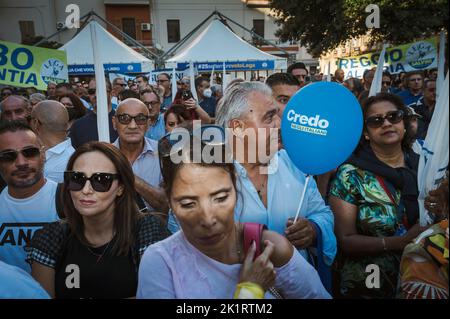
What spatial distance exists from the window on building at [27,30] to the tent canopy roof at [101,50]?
193cm

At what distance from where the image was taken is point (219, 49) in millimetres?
10914

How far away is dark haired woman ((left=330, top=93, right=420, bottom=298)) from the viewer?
1.79 m

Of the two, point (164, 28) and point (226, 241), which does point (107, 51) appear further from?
point (226, 241)

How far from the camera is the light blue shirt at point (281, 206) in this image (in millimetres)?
1640

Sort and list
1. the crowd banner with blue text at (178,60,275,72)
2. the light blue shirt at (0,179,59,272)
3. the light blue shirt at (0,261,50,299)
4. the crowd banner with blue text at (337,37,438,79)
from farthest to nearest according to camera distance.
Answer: the crowd banner with blue text at (178,60,275,72), the crowd banner with blue text at (337,37,438,79), the light blue shirt at (0,179,59,272), the light blue shirt at (0,261,50,299)

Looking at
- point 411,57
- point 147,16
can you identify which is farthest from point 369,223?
point 147,16

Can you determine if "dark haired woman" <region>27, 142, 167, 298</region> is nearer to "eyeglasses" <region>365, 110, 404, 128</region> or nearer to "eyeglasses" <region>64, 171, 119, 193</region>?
"eyeglasses" <region>64, 171, 119, 193</region>

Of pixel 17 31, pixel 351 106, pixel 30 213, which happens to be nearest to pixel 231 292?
pixel 351 106

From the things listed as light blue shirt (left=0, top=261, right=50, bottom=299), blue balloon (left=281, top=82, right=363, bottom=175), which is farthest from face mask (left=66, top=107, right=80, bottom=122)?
light blue shirt (left=0, top=261, right=50, bottom=299)

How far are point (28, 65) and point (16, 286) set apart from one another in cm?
330

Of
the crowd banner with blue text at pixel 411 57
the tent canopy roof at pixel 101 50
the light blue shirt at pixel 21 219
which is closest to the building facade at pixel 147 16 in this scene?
the tent canopy roof at pixel 101 50

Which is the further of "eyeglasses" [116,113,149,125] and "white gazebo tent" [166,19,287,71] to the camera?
"white gazebo tent" [166,19,287,71]

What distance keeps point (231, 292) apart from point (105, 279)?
2.00ft

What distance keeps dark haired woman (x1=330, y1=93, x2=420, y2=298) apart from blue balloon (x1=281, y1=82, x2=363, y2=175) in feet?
0.94
